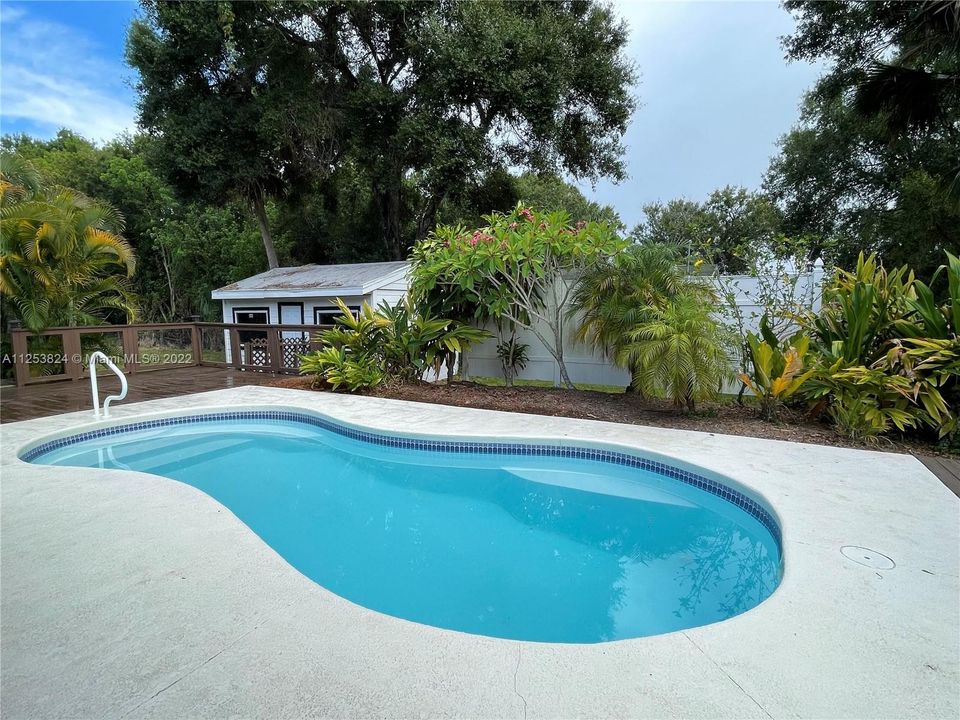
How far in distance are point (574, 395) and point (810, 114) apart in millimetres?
12869

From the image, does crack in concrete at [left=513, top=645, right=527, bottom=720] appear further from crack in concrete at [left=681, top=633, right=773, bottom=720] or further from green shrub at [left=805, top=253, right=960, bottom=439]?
green shrub at [left=805, top=253, right=960, bottom=439]

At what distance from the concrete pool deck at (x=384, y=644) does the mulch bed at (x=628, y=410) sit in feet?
6.45

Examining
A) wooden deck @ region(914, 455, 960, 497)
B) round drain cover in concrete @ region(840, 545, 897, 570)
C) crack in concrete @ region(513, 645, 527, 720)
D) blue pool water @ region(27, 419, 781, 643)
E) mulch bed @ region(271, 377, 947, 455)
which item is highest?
mulch bed @ region(271, 377, 947, 455)

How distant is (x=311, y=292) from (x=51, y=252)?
470 centimetres

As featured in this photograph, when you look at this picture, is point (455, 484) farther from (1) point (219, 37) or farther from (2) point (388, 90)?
(1) point (219, 37)

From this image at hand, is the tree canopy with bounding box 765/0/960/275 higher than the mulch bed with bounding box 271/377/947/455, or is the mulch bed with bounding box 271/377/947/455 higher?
the tree canopy with bounding box 765/0/960/275

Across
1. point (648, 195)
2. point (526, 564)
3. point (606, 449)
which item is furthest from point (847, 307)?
point (648, 195)

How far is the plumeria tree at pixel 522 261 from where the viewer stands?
21.6ft

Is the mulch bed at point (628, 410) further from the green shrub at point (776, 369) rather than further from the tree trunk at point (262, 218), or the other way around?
the tree trunk at point (262, 218)

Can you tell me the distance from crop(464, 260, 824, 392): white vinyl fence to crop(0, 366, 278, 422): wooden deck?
4314 mm

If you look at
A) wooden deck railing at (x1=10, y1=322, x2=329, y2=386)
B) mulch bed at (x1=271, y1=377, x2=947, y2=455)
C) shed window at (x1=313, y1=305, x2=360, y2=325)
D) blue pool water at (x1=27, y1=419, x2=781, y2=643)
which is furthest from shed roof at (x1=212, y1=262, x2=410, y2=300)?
blue pool water at (x1=27, y1=419, x2=781, y2=643)

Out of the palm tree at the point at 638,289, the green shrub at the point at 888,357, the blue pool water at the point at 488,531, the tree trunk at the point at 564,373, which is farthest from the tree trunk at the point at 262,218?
the green shrub at the point at 888,357

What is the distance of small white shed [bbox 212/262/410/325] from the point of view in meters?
11.2

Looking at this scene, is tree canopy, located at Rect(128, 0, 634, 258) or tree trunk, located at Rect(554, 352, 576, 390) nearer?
tree trunk, located at Rect(554, 352, 576, 390)
